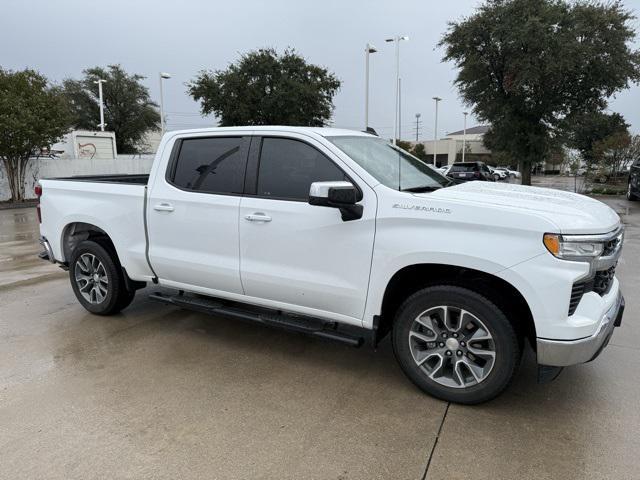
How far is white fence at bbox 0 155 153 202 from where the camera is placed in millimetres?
21805

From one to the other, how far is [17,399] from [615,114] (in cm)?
5541

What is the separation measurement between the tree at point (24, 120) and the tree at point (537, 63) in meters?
16.3

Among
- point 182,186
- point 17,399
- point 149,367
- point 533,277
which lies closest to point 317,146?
point 182,186

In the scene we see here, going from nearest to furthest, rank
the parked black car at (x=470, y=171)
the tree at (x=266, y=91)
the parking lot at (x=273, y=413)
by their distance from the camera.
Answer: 1. the parking lot at (x=273, y=413)
2. the parked black car at (x=470, y=171)
3. the tree at (x=266, y=91)

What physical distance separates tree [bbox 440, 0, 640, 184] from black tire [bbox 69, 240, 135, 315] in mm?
17289

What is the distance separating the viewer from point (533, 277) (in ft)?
10.0

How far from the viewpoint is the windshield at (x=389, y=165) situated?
150 inches

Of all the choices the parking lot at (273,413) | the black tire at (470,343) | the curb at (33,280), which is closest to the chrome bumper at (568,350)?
the black tire at (470,343)

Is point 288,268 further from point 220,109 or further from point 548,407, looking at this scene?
point 220,109

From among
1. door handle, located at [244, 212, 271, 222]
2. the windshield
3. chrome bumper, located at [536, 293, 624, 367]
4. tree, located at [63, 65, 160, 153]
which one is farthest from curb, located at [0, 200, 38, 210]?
tree, located at [63, 65, 160, 153]

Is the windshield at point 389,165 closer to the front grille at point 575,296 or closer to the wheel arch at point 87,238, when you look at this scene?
the front grille at point 575,296

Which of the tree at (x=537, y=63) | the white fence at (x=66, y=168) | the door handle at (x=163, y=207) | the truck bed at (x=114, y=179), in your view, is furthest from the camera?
the white fence at (x=66, y=168)

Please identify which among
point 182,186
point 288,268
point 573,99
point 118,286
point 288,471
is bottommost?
point 288,471

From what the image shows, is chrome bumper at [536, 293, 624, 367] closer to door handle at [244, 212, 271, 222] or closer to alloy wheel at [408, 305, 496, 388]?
alloy wheel at [408, 305, 496, 388]
